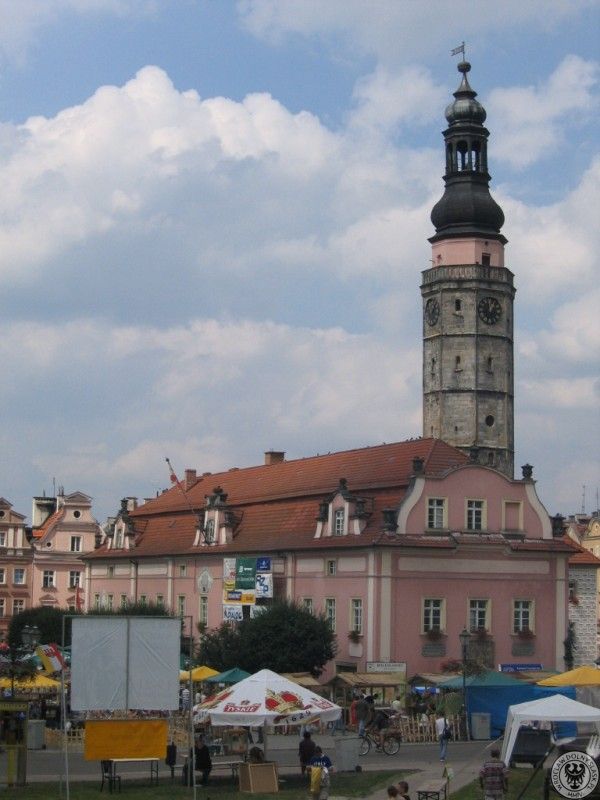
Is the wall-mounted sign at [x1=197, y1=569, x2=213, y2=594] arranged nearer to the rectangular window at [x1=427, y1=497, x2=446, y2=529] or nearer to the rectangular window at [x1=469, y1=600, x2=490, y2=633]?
the rectangular window at [x1=427, y1=497, x2=446, y2=529]

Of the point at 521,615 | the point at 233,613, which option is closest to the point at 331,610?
the point at 233,613

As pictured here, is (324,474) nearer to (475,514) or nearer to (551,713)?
(475,514)

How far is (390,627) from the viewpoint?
63.7m

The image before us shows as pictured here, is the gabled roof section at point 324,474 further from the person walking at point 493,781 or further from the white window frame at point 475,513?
the person walking at point 493,781

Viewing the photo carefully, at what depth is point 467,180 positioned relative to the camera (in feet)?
362

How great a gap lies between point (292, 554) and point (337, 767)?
30.5 meters

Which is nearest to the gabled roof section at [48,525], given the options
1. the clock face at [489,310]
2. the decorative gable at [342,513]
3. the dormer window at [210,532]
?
the dormer window at [210,532]

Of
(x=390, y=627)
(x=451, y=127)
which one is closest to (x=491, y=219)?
(x=451, y=127)

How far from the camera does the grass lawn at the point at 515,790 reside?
111 ft

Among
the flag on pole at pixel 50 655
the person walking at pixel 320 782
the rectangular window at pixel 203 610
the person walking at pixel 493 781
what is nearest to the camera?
the person walking at pixel 493 781

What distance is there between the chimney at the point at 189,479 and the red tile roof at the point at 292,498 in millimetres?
3376

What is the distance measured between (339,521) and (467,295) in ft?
151

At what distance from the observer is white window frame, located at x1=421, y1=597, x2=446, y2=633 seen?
212 feet

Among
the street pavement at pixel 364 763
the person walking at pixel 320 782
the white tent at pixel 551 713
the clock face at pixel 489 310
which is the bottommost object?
the street pavement at pixel 364 763
